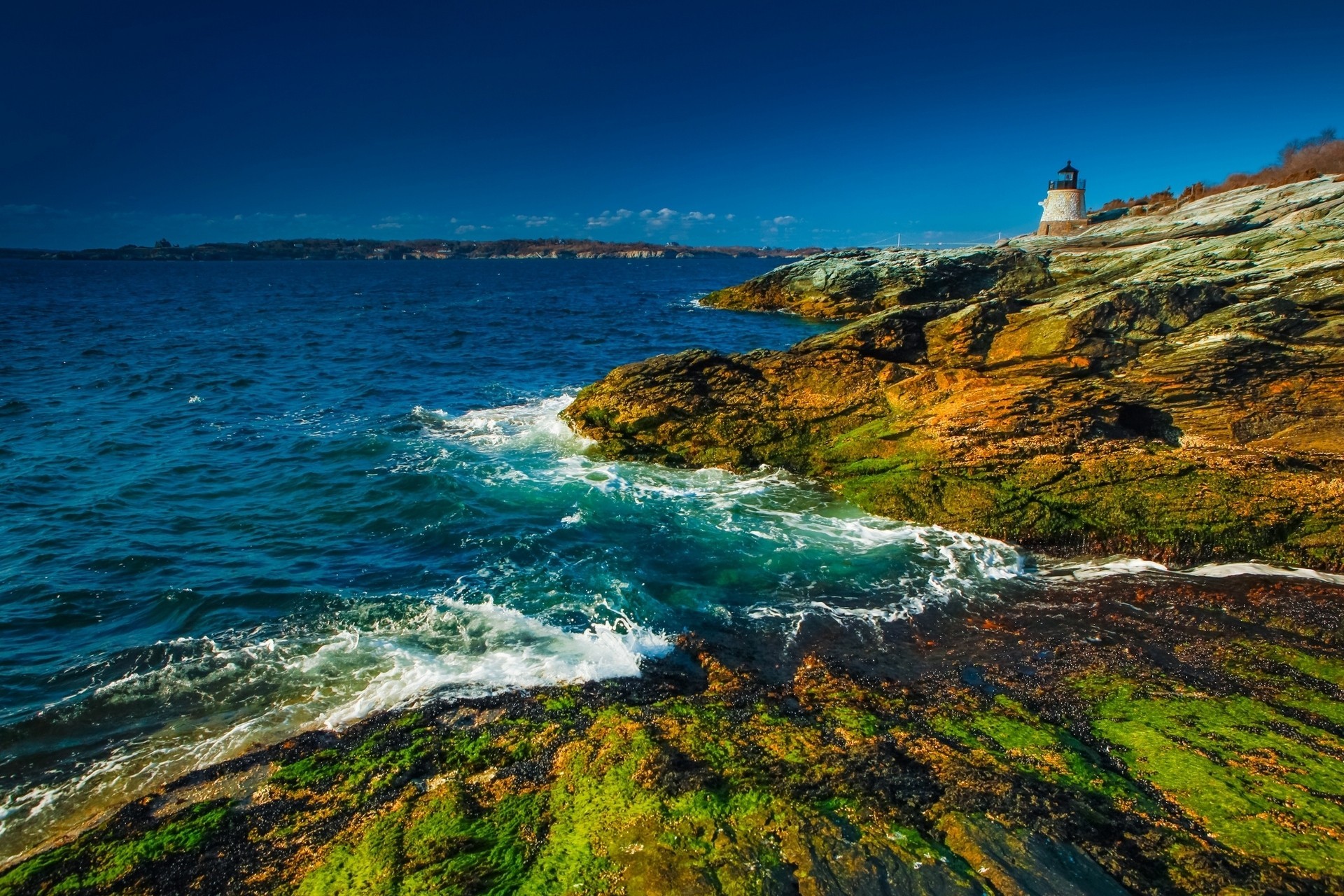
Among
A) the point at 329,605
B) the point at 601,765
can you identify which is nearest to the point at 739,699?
the point at 601,765

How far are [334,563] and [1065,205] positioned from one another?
230 ft

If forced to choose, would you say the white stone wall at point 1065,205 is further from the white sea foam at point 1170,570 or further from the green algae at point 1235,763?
the green algae at point 1235,763

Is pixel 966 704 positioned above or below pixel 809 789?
below

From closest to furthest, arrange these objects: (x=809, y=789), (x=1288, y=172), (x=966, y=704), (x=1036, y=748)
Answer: (x=809, y=789), (x=1036, y=748), (x=966, y=704), (x=1288, y=172)

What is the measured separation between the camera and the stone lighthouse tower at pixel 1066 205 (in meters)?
63.0

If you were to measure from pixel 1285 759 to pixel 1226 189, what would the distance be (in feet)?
222

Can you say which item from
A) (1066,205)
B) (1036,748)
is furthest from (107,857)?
(1066,205)

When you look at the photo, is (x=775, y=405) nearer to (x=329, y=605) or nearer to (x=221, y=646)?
(x=329, y=605)

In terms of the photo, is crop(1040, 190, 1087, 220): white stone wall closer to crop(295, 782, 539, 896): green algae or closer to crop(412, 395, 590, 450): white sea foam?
crop(412, 395, 590, 450): white sea foam

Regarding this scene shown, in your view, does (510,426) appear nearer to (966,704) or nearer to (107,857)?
(107,857)

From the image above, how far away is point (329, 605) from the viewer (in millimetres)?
12336

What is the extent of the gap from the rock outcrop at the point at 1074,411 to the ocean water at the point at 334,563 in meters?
1.40

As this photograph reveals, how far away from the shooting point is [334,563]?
1427 centimetres

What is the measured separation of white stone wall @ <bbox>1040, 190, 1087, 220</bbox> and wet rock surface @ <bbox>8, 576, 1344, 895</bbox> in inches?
2532
